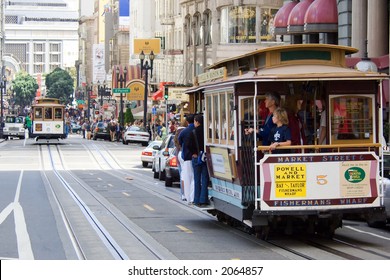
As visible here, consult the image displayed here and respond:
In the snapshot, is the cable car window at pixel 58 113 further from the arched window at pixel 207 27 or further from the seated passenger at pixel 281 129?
the seated passenger at pixel 281 129

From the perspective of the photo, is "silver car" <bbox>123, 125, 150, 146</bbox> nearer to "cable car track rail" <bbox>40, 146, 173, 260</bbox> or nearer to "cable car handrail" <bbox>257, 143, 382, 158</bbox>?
"cable car track rail" <bbox>40, 146, 173, 260</bbox>

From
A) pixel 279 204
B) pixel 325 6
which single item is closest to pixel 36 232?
pixel 279 204

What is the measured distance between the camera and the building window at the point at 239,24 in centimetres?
6431

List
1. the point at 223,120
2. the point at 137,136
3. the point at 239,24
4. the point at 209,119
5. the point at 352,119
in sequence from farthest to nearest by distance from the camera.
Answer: the point at 137,136 < the point at 239,24 < the point at 209,119 < the point at 223,120 < the point at 352,119

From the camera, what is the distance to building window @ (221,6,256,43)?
64.3 m

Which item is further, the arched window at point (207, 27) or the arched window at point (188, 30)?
the arched window at point (188, 30)

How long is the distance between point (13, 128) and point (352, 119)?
7610 cm

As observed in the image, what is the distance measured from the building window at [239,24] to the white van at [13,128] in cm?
3075

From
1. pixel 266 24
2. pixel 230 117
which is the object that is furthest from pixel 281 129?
pixel 266 24

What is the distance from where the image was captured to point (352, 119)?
17094mm

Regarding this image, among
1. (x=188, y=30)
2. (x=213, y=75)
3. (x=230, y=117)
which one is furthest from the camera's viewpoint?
(x=188, y=30)

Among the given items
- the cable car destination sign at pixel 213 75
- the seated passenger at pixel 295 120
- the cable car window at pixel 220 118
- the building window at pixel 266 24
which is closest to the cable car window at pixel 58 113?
the building window at pixel 266 24

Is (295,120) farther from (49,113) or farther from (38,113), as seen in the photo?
(38,113)

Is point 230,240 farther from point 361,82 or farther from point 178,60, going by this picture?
point 178,60
